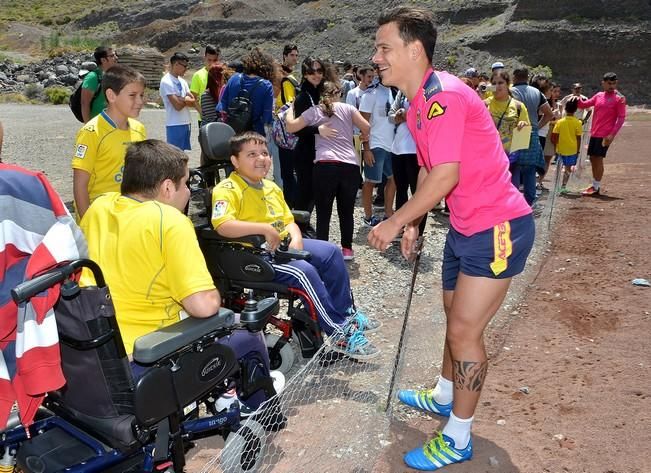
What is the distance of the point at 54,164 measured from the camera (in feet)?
34.9

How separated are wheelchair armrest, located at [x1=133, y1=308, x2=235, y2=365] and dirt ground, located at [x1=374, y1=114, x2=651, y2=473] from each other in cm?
120

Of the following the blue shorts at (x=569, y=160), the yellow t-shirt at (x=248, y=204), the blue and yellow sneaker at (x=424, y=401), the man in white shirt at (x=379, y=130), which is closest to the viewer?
the blue and yellow sneaker at (x=424, y=401)

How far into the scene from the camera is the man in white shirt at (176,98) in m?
7.16

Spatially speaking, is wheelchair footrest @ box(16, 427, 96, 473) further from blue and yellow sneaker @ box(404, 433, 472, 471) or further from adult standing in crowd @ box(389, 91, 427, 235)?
adult standing in crowd @ box(389, 91, 427, 235)

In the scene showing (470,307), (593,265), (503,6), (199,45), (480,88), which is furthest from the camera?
(199,45)

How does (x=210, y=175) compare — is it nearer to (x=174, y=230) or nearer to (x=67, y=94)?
(x=174, y=230)

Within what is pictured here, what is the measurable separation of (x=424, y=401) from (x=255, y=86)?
3713 millimetres

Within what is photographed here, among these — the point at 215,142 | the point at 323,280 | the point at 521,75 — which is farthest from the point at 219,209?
the point at 521,75

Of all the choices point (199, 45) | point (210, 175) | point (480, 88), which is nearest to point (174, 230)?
point (210, 175)

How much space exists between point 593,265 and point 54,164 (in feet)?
29.7

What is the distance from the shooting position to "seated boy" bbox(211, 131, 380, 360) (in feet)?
11.8

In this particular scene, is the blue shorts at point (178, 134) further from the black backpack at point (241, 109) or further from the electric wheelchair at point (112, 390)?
the electric wheelchair at point (112, 390)

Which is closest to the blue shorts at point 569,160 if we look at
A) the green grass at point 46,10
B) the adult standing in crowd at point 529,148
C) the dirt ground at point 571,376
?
the adult standing in crowd at point 529,148

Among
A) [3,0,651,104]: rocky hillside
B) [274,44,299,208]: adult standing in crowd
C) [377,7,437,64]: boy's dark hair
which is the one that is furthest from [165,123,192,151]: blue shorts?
[3,0,651,104]: rocky hillside
